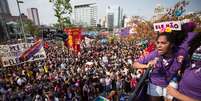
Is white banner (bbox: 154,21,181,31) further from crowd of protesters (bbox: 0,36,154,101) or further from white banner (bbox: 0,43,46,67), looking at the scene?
white banner (bbox: 0,43,46,67)

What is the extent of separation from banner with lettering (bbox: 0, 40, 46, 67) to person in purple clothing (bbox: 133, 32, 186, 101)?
993cm

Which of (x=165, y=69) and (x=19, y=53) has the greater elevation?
(x=165, y=69)

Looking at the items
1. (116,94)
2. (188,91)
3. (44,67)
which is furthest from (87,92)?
(188,91)

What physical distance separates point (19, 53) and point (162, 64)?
10326mm

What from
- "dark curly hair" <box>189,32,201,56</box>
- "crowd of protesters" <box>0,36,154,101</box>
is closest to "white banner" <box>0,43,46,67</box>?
"crowd of protesters" <box>0,36,154,101</box>

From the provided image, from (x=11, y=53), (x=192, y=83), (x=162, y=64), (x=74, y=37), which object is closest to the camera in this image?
(x=192, y=83)

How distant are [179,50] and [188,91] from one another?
2.50 feet

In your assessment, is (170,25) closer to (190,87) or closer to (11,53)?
(190,87)

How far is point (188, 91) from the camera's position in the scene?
1.80 meters

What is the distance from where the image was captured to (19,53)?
37.8ft

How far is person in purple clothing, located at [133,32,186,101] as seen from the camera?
2461mm

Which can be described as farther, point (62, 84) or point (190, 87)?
point (62, 84)

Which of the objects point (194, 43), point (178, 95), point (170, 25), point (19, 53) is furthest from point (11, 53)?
point (178, 95)

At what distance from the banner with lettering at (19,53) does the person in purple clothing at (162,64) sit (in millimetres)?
9930
